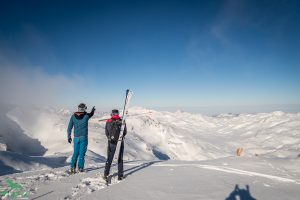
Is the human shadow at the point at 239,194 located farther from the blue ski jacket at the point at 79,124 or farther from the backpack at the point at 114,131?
the blue ski jacket at the point at 79,124

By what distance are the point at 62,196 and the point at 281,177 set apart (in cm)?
987

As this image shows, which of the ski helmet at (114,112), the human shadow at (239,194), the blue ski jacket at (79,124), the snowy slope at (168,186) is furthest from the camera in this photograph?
the blue ski jacket at (79,124)

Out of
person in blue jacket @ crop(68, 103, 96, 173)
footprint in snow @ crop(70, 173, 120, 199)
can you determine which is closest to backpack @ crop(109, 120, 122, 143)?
footprint in snow @ crop(70, 173, 120, 199)

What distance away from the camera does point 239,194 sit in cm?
773

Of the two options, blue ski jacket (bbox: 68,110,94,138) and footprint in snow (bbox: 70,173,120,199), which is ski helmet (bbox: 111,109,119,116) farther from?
footprint in snow (bbox: 70,173,120,199)

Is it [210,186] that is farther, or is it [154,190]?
[210,186]

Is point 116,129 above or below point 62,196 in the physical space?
above

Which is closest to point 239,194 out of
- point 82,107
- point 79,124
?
point 79,124

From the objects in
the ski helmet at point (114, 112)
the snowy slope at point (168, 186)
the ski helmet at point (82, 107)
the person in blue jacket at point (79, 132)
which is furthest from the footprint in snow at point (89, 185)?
the ski helmet at point (82, 107)

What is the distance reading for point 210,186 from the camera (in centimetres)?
835

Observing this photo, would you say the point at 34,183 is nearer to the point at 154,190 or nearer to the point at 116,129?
the point at 116,129

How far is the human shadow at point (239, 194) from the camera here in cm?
737

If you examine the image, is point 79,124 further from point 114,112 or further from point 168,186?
point 168,186

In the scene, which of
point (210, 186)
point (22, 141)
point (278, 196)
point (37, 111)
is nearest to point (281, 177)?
point (278, 196)
